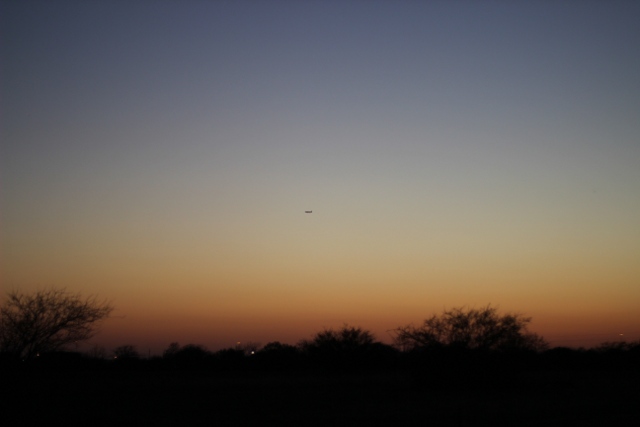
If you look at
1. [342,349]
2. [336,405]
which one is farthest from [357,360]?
[336,405]

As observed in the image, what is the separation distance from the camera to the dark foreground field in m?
24.7

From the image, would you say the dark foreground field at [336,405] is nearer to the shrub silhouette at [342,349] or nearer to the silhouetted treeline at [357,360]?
the silhouetted treeline at [357,360]

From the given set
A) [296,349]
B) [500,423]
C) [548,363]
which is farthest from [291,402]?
[296,349]

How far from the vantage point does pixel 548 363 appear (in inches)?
2781

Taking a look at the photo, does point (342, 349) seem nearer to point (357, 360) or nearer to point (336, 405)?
point (357, 360)

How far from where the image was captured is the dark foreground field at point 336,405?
24.7m

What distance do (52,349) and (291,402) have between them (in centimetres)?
2117

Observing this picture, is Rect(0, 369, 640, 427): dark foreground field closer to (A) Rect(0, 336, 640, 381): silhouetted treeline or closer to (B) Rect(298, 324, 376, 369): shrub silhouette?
(A) Rect(0, 336, 640, 381): silhouetted treeline

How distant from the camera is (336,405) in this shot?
3120 cm

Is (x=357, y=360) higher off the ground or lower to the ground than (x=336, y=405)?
higher

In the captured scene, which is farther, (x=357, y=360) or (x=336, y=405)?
(x=357, y=360)

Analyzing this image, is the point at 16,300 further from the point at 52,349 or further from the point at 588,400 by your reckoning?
the point at 588,400

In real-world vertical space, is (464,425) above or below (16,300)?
below

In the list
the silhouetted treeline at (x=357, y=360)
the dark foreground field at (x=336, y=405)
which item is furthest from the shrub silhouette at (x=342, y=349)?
the dark foreground field at (x=336, y=405)
